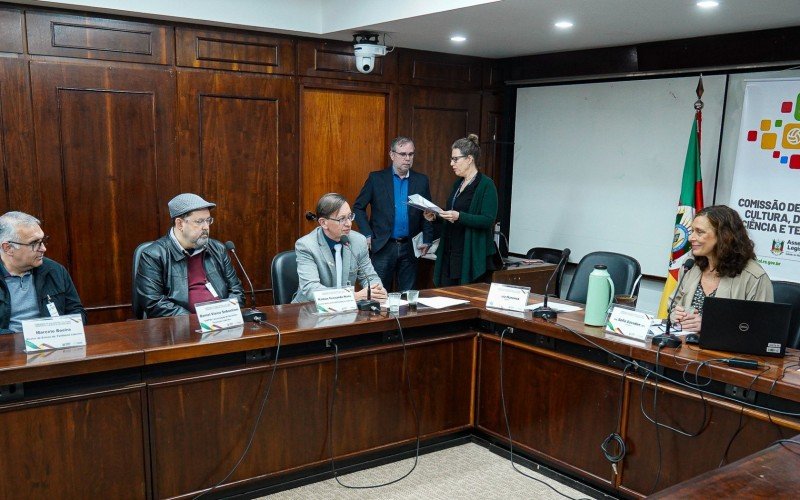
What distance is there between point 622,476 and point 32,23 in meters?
3.67

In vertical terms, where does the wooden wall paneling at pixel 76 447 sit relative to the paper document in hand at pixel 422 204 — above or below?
below

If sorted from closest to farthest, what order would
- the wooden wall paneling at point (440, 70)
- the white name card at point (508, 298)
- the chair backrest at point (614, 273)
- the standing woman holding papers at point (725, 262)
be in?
the standing woman holding papers at point (725, 262) → the white name card at point (508, 298) → the chair backrest at point (614, 273) → the wooden wall paneling at point (440, 70)

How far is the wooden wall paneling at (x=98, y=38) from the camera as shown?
3.63m

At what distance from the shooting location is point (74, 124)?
3791 mm

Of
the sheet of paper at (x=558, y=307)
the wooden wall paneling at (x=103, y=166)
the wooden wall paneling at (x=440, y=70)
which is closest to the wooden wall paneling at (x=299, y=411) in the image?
the sheet of paper at (x=558, y=307)

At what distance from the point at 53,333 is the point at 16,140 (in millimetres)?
1919

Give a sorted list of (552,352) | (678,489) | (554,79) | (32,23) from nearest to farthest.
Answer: (678,489)
(552,352)
(32,23)
(554,79)

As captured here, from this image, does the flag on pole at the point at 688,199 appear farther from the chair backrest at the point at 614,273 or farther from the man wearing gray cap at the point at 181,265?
the man wearing gray cap at the point at 181,265

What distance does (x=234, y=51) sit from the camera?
424 cm

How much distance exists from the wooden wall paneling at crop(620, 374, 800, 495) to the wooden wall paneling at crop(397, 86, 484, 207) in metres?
3.03

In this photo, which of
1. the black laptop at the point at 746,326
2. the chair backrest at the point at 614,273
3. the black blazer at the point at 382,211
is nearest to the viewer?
the black laptop at the point at 746,326

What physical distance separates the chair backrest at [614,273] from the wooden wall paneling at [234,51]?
234 cm

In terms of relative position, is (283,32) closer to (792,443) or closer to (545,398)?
(545,398)

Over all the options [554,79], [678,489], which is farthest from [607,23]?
[678,489]
